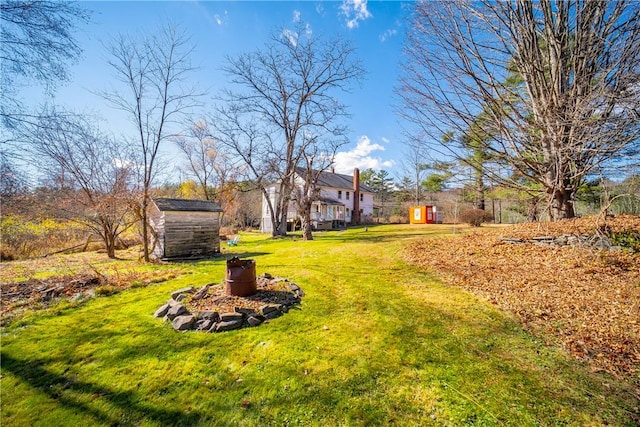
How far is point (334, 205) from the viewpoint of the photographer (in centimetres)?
2767

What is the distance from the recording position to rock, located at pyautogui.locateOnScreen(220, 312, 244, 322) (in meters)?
4.39

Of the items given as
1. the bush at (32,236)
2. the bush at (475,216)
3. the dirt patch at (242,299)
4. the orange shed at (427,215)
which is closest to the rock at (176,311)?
the dirt patch at (242,299)

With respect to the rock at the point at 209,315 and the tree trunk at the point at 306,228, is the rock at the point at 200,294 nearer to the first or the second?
the rock at the point at 209,315

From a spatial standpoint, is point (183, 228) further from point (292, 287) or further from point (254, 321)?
point (254, 321)

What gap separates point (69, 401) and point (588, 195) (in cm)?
1994

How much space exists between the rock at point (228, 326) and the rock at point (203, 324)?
15cm

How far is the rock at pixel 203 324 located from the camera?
429 cm

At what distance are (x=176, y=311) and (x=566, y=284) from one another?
25.5 ft

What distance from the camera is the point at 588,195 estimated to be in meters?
13.0

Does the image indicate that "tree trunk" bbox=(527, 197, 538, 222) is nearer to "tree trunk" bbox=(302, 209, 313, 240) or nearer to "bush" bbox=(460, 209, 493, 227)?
"bush" bbox=(460, 209, 493, 227)

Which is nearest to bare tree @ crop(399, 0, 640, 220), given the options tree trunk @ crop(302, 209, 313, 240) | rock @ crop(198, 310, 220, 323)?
rock @ crop(198, 310, 220, 323)

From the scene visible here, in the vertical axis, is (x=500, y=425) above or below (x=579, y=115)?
below

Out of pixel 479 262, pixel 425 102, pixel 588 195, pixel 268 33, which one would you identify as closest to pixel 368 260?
pixel 479 262

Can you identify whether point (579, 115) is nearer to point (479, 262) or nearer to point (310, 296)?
point (479, 262)
